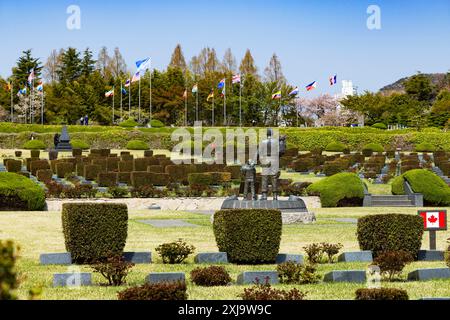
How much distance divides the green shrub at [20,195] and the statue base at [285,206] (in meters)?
7.89

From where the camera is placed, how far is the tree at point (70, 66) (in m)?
103

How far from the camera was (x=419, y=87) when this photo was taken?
11700 cm

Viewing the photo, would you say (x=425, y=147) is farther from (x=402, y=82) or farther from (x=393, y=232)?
(x=402, y=82)

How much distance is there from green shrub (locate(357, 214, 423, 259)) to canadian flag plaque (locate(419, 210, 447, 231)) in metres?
0.51

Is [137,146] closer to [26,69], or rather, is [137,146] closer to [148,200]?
[148,200]

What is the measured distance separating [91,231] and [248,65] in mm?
105436

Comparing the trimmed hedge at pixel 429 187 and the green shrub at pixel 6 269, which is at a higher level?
the green shrub at pixel 6 269

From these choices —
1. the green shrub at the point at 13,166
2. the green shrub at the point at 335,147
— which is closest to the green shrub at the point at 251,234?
the green shrub at the point at 13,166

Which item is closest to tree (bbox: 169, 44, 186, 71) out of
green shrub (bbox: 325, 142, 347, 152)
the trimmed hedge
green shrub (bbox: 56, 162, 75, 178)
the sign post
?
green shrub (bbox: 325, 142, 347, 152)

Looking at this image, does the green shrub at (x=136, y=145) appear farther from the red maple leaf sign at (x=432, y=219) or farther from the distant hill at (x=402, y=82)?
the distant hill at (x=402, y=82)

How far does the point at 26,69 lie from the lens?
10112 centimetres

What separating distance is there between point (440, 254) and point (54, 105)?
271 feet

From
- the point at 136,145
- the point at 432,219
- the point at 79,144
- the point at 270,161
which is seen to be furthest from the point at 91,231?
the point at 136,145

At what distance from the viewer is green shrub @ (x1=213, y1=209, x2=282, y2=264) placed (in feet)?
51.2
